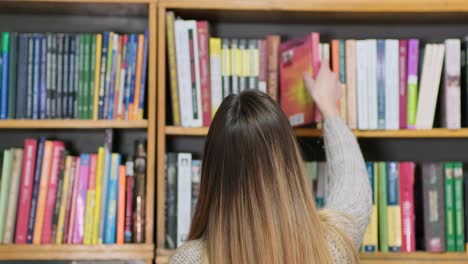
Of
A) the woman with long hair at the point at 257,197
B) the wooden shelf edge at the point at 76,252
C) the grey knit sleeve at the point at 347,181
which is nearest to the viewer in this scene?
the woman with long hair at the point at 257,197

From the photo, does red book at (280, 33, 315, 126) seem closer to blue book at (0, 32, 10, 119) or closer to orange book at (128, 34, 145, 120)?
orange book at (128, 34, 145, 120)

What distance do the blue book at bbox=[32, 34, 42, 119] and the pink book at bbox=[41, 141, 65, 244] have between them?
0.12 m

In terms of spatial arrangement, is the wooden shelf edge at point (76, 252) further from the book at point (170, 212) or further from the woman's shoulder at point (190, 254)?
the woman's shoulder at point (190, 254)

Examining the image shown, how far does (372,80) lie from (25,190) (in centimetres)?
110

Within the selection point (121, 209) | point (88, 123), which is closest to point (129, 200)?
point (121, 209)

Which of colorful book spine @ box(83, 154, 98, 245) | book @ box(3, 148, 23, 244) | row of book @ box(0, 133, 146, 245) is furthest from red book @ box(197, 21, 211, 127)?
book @ box(3, 148, 23, 244)

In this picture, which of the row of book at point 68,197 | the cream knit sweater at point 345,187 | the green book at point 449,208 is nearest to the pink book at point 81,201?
the row of book at point 68,197

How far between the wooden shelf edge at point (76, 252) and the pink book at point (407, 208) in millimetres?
768

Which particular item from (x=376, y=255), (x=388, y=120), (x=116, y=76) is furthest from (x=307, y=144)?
(x=116, y=76)

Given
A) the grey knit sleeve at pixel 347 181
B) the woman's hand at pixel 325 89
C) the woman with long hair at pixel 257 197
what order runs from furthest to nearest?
the woman's hand at pixel 325 89 < the grey knit sleeve at pixel 347 181 < the woman with long hair at pixel 257 197

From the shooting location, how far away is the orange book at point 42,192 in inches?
77.5

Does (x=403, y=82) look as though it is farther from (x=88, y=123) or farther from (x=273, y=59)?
(x=88, y=123)

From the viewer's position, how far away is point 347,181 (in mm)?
1592

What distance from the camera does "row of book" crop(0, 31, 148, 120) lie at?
2.00 metres
